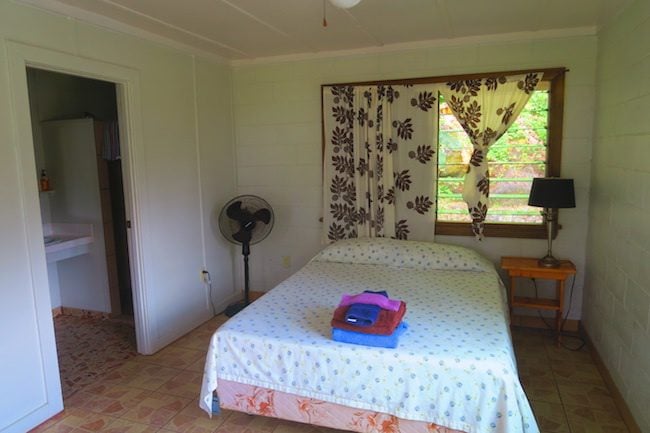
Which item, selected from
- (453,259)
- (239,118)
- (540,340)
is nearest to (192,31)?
(239,118)

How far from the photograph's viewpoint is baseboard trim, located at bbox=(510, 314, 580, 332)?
3.45 metres

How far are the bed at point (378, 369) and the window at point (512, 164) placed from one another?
961mm

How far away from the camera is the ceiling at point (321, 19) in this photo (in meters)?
2.58

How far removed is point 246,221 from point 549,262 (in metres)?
2.36

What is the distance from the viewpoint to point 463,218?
363 cm

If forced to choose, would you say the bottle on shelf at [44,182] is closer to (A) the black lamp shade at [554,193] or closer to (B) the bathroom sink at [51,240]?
(B) the bathroom sink at [51,240]

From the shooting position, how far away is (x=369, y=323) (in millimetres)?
2078

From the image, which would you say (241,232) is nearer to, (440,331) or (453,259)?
(453,259)

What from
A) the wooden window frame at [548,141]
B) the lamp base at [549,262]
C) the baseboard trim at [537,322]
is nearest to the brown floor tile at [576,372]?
the baseboard trim at [537,322]

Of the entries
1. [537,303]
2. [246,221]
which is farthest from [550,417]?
[246,221]

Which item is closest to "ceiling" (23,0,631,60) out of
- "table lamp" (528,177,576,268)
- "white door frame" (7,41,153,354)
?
→ "white door frame" (7,41,153,354)

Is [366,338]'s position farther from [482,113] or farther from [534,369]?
[482,113]

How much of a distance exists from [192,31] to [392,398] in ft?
8.72

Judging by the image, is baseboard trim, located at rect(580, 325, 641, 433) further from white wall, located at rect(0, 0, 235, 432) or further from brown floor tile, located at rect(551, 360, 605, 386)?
white wall, located at rect(0, 0, 235, 432)
